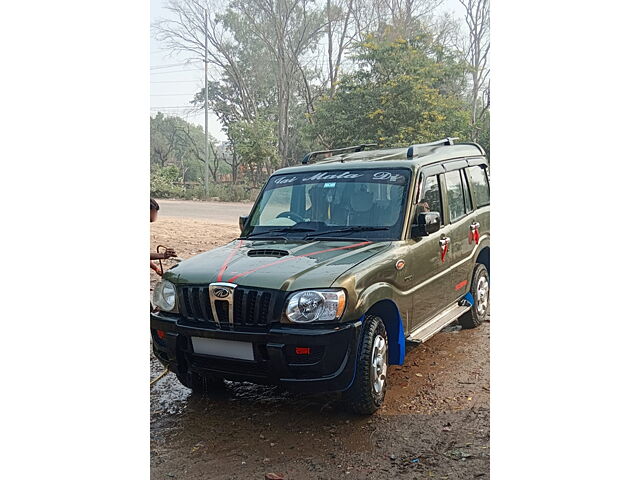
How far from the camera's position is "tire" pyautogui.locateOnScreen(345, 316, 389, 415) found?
2.72 meters

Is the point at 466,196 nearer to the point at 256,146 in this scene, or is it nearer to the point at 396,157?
the point at 396,157

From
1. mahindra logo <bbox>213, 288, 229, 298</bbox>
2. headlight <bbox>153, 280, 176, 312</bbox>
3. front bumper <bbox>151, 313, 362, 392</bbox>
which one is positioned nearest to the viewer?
front bumper <bbox>151, 313, 362, 392</bbox>

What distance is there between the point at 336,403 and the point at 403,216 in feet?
3.36

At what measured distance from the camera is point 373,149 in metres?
3.19

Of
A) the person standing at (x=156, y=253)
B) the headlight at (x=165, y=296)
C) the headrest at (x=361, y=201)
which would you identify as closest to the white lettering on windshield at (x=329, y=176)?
the headrest at (x=361, y=201)

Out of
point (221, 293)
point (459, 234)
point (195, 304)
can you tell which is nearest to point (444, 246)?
point (459, 234)

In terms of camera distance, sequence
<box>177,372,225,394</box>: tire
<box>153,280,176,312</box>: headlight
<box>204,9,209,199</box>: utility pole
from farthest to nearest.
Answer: <box>204,9,209,199</box>: utility pole, <box>177,372,225,394</box>: tire, <box>153,280,176,312</box>: headlight

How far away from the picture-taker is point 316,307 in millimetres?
2613

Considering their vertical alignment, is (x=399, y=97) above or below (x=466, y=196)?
above

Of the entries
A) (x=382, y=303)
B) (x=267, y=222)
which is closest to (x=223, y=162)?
(x=267, y=222)

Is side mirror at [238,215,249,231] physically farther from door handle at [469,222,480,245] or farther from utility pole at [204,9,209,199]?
door handle at [469,222,480,245]

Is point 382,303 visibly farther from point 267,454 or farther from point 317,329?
point 267,454

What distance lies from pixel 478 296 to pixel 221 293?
147 cm

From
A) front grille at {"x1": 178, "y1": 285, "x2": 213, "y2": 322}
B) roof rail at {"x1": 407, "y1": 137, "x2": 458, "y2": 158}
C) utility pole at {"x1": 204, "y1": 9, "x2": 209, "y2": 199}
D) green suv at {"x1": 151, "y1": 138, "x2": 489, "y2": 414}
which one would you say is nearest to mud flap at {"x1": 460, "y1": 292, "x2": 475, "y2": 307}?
green suv at {"x1": 151, "y1": 138, "x2": 489, "y2": 414}
